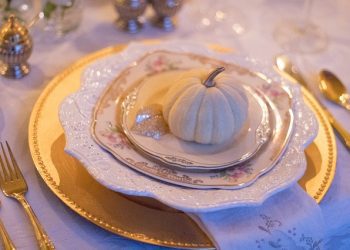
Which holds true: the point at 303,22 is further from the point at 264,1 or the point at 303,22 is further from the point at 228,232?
the point at 228,232

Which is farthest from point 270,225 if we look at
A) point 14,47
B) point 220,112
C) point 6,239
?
point 14,47

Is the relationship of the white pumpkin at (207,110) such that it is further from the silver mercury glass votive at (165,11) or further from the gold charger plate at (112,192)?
the silver mercury glass votive at (165,11)

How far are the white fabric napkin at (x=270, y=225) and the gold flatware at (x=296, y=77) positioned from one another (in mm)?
176

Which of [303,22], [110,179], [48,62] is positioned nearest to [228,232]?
[110,179]

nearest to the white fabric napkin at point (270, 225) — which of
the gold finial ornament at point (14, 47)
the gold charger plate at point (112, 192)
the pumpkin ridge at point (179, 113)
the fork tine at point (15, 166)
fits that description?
the gold charger plate at point (112, 192)

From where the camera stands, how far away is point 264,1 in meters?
1.14

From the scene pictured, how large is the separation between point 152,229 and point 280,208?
0.53 ft

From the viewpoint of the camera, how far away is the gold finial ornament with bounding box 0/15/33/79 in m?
0.83

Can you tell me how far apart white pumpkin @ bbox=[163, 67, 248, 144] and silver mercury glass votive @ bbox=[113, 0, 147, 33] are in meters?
0.32

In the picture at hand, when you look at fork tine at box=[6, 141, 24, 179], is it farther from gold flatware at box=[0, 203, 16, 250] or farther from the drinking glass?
the drinking glass

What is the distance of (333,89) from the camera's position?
90 centimetres

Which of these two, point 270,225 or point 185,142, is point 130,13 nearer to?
point 185,142

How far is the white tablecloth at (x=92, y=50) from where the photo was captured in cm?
65

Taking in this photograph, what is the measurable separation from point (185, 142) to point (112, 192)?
119 mm
